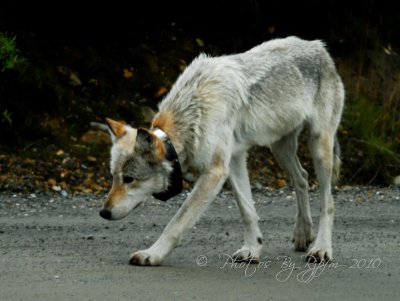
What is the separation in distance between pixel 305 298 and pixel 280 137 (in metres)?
2.39

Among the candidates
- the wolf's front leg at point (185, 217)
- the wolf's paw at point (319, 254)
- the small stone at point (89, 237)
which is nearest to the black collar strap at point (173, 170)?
the wolf's front leg at point (185, 217)

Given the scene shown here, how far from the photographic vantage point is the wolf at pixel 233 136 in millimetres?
6957

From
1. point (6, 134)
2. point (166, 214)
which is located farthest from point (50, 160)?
point (166, 214)

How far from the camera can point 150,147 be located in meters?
6.91

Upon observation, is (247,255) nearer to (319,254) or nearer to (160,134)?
(319,254)

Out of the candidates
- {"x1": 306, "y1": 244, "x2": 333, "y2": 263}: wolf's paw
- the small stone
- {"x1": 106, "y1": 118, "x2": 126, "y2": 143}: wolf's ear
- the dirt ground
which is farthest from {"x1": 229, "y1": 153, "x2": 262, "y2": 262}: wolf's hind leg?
the small stone

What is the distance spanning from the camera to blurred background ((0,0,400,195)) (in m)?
12.0

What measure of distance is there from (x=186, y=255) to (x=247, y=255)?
505 mm

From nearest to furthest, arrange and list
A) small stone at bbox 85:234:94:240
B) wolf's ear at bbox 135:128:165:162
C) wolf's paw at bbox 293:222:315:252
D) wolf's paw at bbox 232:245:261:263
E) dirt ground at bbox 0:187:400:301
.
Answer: dirt ground at bbox 0:187:400:301 → wolf's ear at bbox 135:128:165:162 → wolf's paw at bbox 232:245:261:263 → wolf's paw at bbox 293:222:315:252 → small stone at bbox 85:234:94:240

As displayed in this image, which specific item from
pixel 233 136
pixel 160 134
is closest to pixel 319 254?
pixel 233 136

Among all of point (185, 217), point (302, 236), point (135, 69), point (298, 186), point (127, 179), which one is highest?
point (127, 179)

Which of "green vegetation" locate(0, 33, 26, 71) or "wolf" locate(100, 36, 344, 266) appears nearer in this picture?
"wolf" locate(100, 36, 344, 266)

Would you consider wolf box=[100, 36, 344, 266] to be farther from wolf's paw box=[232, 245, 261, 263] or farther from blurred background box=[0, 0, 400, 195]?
blurred background box=[0, 0, 400, 195]

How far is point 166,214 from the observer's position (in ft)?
32.6
